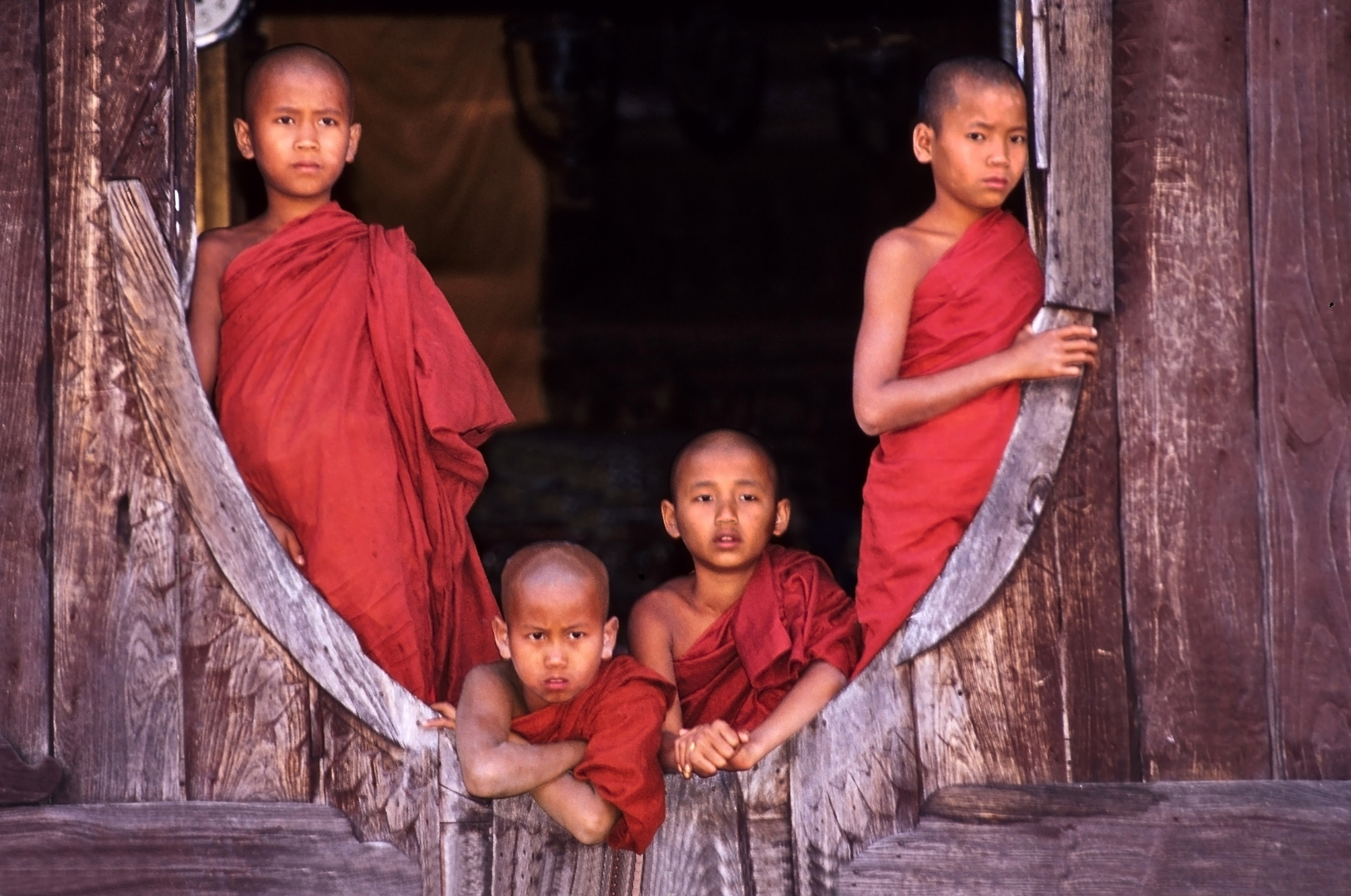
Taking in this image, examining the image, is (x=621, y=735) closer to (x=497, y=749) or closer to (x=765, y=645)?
(x=497, y=749)

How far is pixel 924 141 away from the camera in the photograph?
3.38 meters

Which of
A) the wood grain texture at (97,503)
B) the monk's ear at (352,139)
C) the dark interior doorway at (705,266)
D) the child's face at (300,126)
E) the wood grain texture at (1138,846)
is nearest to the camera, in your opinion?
the wood grain texture at (1138,846)

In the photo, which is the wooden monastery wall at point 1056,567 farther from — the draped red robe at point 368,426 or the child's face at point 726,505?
the child's face at point 726,505

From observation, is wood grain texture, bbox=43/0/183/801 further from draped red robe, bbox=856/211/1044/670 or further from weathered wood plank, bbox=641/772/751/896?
draped red robe, bbox=856/211/1044/670

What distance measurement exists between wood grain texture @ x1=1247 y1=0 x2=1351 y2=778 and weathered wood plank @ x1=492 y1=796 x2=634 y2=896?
1.16 m

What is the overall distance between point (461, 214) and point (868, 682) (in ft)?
11.7

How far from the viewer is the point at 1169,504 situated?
9.88 ft

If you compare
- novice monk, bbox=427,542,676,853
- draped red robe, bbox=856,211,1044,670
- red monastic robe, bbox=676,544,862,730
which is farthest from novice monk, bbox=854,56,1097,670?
novice monk, bbox=427,542,676,853

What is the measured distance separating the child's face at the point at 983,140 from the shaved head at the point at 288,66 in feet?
3.91

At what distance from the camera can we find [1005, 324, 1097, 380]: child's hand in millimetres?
3010

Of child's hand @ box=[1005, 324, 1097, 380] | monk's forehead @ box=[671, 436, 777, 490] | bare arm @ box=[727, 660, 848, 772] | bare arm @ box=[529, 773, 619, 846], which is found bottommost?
bare arm @ box=[529, 773, 619, 846]

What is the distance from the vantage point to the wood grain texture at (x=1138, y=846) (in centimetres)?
293

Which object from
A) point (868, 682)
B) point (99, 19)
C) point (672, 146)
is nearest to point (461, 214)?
point (672, 146)

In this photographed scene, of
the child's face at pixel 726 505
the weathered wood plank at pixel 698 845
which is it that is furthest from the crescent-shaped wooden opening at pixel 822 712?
the child's face at pixel 726 505
